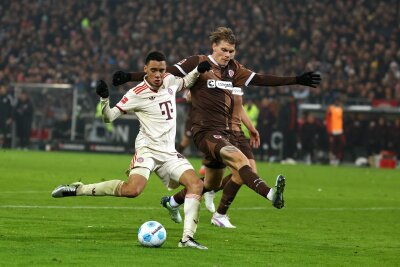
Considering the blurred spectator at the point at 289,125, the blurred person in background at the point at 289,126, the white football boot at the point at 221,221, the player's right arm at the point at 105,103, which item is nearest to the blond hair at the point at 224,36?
the player's right arm at the point at 105,103

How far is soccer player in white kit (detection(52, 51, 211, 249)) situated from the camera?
9.63 m

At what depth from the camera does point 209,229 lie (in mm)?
11148

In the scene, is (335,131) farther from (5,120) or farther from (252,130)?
(252,130)

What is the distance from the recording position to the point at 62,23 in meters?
40.7

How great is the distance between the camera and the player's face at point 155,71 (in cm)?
974

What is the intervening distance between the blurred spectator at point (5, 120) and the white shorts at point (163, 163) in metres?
23.5

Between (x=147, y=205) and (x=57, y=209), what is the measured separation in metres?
1.70

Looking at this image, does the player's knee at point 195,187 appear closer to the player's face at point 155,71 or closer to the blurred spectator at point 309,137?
the player's face at point 155,71

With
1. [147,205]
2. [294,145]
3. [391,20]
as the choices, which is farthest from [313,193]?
[391,20]

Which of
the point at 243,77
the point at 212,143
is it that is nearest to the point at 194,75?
the point at 212,143

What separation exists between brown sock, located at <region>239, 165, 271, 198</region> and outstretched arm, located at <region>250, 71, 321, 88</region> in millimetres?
1255

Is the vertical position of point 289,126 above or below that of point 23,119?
above

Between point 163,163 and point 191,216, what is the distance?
39.6 inches

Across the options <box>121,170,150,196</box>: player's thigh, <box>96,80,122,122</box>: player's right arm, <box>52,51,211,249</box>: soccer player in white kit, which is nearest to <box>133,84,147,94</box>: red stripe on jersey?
<box>52,51,211,249</box>: soccer player in white kit
